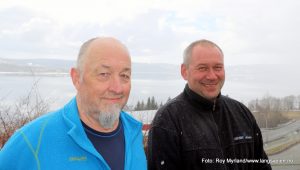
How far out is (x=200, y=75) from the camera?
2932 mm

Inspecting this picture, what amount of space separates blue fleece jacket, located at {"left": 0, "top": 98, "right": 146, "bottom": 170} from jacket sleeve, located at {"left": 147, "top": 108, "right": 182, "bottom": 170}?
599mm

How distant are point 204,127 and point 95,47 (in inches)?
48.9

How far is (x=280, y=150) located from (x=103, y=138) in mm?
3118

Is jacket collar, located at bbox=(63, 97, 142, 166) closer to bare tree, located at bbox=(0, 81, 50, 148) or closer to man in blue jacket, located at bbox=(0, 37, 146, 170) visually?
man in blue jacket, located at bbox=(0, 37, 146, 170)

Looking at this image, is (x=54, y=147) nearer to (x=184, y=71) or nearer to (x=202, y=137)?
(x=202, y=137)

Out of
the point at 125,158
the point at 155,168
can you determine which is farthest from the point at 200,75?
the point at 125,158

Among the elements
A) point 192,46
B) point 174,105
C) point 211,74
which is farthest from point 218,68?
point 174,105

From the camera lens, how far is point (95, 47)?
212 cm

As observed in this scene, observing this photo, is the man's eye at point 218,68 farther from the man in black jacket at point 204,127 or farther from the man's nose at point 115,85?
the man's nose at point 115,85

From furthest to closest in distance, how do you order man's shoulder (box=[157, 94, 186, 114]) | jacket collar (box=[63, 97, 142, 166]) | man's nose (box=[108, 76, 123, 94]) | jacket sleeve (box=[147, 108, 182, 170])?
1. man's shoulder (box=[157, 94, 186, 114])
2. jacket sleeve (box=[147, 108, 182, 170])
3. man's nose (box=[108, 76, 123, 94])
4. jacket collar (box=[63, 97, 142, 166])

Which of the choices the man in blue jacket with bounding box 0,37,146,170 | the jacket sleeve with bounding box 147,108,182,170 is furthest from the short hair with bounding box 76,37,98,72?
the jacket sleeve with bounding box 147,108,182,170

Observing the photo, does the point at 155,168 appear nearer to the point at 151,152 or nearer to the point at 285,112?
the point at 151,152

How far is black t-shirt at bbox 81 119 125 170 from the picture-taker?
2.10 meters

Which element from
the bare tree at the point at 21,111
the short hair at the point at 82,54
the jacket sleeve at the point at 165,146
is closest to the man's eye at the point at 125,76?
the short hair at the point at 82,54
